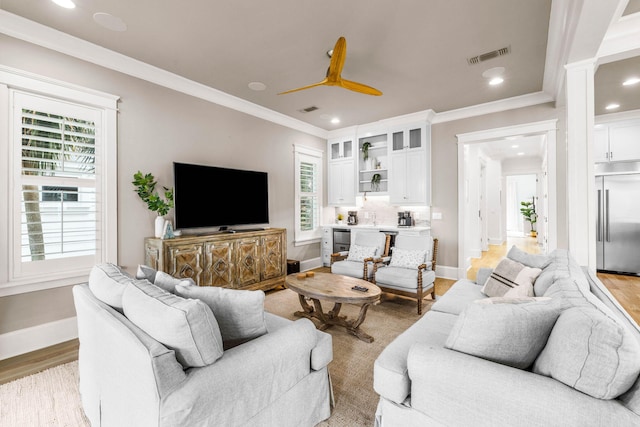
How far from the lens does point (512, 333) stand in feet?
4.07

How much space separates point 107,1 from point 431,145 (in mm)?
4800

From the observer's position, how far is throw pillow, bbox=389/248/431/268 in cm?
378

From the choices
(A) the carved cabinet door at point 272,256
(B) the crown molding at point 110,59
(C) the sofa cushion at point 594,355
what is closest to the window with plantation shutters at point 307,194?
(A) the carved cabinet door at point 272,256

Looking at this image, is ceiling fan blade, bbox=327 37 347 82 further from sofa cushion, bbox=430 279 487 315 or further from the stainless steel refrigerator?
the stainless steel refrigerator

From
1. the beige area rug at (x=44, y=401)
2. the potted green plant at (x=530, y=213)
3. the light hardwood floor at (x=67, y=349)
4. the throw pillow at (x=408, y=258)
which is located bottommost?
the beige area rug at (x=44, y=401)

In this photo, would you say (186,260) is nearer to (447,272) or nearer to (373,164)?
(373,164)

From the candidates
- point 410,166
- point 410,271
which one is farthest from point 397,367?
point 410,166

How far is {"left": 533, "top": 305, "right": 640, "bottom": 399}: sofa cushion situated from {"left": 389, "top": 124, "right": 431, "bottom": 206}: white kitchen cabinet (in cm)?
428

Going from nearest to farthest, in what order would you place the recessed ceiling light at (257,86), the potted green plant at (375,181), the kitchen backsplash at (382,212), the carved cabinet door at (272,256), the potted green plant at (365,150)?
the recessed ceiling light at (257,86) < the carved cabinet door at (272,256) < the kitchen backsplash at (382,212) < the potted green plant at (375,181) < the potted green plant at (365,150)

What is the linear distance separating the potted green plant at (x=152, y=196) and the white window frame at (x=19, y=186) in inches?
8.8

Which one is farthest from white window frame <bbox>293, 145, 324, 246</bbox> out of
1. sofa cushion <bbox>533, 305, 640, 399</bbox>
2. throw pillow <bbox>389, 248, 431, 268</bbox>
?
sofa cushion <bbox>533, 305, 640, 399</bbox>

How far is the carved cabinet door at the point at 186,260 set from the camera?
128 inches

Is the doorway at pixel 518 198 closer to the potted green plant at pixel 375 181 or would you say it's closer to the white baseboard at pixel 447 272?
the white baseboard at pixel 447 272

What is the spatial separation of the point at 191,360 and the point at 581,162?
3615 millimetres
